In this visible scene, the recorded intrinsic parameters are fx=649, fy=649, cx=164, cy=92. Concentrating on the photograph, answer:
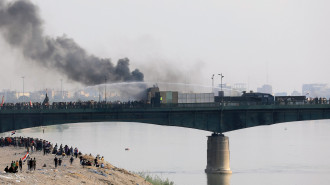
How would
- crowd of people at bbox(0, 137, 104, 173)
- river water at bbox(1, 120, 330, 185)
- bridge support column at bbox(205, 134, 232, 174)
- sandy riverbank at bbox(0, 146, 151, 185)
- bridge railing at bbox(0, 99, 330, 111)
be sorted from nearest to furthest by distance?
sandy riverbank at bbox(0, 146, 151, 185)
crowd of people at bbox(0, 137, 104, 173)
bridge railing at bbox(0, 99, 330, 111)
river water at bbox(1, 120, 330, 185)
bridge support column at bbox(205, 134, 232, 174)

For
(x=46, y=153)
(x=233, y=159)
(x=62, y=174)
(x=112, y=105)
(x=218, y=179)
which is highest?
(x=112, y=105)

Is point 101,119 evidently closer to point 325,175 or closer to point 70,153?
point 70,153

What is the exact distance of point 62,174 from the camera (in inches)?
2562

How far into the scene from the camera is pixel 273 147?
16188 cm

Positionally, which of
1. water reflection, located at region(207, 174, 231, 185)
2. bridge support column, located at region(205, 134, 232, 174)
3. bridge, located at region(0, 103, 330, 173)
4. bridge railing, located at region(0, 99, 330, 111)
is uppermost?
bridge railing, located at region(0, 99, 330, 111)

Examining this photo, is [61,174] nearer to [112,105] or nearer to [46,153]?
[46,153]

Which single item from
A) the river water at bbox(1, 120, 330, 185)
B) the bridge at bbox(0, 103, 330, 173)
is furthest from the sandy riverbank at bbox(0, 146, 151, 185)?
the river water at bbox(1, 120, 330, 185)

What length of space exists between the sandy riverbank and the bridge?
269 inches

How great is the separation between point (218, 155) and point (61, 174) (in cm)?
4350

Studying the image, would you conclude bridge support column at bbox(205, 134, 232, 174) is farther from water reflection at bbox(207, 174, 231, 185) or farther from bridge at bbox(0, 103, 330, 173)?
water reflection at bbox(207, 174, 231, 185)

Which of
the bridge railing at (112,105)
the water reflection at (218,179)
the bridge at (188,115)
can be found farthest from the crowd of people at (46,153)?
the water reflection at (218,179)

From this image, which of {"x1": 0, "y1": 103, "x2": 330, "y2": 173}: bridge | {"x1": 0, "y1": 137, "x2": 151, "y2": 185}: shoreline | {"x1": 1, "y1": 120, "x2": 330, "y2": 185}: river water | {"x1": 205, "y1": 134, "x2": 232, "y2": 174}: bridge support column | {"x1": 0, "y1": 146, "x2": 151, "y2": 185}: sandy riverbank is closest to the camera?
{"x1": 0, "y1": 146, "x2": 151, "y2": 185}: sandy riverbank

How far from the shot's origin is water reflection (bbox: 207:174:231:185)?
96812mm

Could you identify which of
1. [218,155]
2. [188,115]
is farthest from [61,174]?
[218,155]
